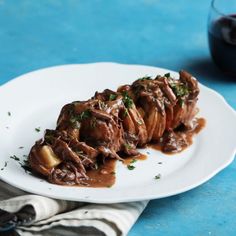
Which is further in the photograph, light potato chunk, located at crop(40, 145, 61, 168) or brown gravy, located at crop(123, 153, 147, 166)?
brown gravy, located at crop(123, 153, 147, 166)

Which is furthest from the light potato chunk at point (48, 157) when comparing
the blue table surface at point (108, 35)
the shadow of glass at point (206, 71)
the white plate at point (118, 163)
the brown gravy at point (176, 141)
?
Result: the shadow of glass at point (206, 71)

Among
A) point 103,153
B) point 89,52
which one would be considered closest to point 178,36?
point 89,52

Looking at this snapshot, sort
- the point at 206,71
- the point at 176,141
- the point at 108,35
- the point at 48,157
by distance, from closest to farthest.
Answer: the point at 48,157
the point at 176,141
the point at 206,71
the point at 108,35

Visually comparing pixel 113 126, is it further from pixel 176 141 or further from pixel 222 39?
pixel 222 39

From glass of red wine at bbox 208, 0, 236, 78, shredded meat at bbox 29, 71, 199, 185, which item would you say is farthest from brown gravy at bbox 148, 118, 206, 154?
glass of red wine at bbox 208, 0, 236, 78

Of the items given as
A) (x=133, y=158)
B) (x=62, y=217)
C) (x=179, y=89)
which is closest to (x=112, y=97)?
(x=133, y=158)

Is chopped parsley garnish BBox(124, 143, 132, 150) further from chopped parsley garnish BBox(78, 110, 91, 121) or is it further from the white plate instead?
chopped parsley garnish BBox(78, 110, 91, 121)

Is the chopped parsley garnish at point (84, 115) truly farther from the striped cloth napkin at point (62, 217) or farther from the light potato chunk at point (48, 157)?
the striped cloth napkin at point (62, 217)
